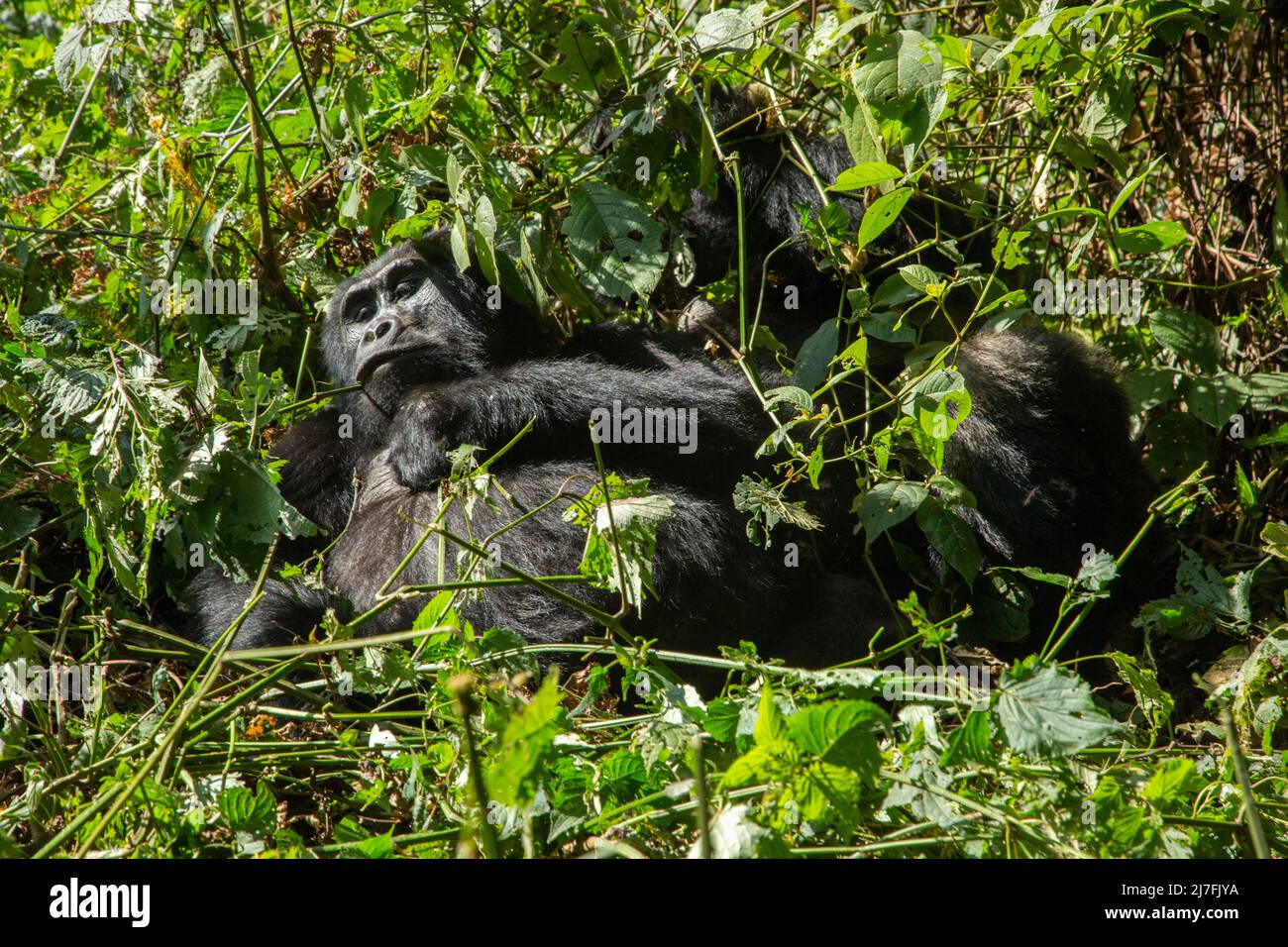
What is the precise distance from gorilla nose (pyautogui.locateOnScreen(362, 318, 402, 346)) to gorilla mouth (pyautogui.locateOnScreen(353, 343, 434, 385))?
46mm

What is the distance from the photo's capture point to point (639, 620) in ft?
9.50

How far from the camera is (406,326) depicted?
3.28 m

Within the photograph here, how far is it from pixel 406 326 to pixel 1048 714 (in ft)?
7.53

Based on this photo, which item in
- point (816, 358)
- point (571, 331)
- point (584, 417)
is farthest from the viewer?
point (571, 331)

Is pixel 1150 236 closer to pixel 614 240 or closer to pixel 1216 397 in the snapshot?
pixel 1216 397

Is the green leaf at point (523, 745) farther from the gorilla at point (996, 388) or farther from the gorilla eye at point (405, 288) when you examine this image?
the gorilla eye at point (405, 288)

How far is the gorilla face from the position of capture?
10.6 feet

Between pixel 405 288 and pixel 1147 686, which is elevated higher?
pixel 405 288

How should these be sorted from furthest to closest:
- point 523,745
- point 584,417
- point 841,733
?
point 584,417, point 841,733, point 523,745

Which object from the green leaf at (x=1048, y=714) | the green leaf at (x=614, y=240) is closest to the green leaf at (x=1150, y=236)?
the green leaf at (x=614, y=240)

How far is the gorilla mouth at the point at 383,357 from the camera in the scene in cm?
324

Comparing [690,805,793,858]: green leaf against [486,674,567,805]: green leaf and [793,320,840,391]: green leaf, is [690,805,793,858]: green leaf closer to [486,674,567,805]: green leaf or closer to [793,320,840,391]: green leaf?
[486,674,567,805]: green leaf

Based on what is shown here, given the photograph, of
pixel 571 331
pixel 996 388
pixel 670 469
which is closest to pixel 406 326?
pixel 571 331
